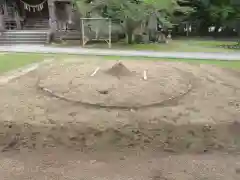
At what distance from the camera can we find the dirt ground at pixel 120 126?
370 cm

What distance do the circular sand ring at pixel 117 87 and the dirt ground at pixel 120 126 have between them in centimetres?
2

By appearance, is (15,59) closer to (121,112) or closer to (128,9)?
(128,9)

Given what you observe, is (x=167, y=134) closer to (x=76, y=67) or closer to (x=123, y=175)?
(x=123, y=175)

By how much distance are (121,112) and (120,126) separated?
0.40 m

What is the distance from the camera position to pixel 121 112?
4871 mm

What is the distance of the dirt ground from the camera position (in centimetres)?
370

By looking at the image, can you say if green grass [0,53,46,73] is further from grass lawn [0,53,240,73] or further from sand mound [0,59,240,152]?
sand mound [0,59,240,152]

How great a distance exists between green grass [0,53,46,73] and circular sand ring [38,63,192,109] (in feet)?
6.38

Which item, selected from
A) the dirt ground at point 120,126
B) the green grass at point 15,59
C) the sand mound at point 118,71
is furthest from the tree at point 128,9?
the sand mound at point 118,71

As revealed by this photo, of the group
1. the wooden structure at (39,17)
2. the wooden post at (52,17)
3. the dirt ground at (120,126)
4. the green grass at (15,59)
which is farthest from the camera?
the wooden structure at (39,17)

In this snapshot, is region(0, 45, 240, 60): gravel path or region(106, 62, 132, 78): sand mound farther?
region(0, 45, 240, 60): gravel path

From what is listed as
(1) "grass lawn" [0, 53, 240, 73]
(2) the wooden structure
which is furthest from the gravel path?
(2) the wooden structure

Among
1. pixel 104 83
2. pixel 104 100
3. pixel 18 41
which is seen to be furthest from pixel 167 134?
pixel 18 41

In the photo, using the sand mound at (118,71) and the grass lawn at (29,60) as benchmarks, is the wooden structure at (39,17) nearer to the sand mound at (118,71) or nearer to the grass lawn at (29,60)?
the grass lawn at (29,60)
